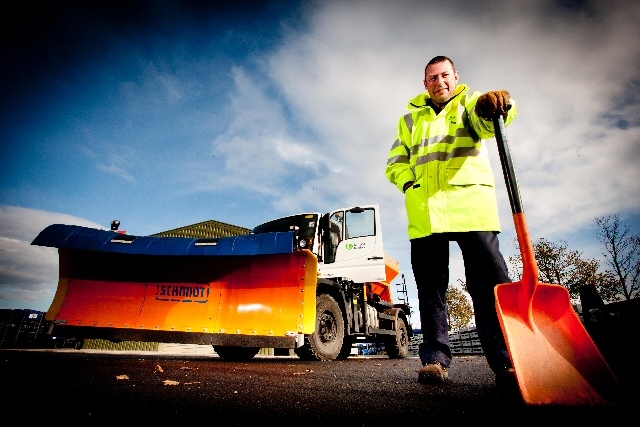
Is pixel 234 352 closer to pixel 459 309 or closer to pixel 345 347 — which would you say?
pixel 345 347

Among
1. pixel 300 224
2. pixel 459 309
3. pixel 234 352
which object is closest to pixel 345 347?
pixel 234 352

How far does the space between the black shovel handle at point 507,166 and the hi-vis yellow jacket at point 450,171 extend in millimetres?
229

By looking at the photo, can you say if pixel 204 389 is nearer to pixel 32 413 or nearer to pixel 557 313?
pixel 32 413

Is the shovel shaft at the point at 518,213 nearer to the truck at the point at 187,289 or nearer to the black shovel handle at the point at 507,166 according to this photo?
the black shovel handle at the point at 507,166

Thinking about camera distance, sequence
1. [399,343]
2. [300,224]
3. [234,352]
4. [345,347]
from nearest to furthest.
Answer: [234,352] < [300,224] < [345,347] < [399,343]

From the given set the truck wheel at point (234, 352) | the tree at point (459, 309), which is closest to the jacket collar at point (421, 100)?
the truck wheel at point (234, 352)

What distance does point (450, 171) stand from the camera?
229 centimetres

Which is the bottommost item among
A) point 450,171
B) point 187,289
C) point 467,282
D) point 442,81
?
point 467,282

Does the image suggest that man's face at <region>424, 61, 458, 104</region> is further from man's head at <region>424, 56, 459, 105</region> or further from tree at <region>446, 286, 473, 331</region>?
tree at <region>446, 286, 473, 331</region>

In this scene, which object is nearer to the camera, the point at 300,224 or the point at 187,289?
the point at 187,289

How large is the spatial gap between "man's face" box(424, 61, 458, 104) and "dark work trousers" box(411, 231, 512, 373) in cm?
105

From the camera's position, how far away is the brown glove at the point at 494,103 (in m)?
1.88

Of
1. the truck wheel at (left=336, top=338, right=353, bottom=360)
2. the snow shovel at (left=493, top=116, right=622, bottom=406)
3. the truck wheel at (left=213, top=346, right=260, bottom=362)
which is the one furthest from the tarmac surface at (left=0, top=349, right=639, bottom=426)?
the truck wheel at (left=336, top=338, right=353, bottom=360)

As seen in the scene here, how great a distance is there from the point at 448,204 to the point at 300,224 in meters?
4.11
